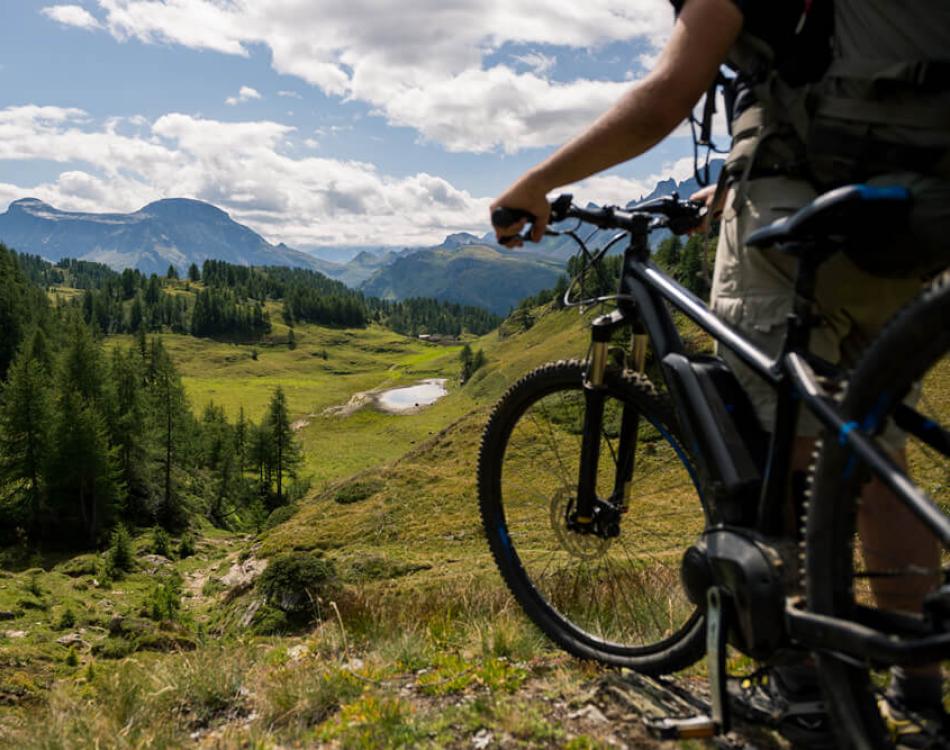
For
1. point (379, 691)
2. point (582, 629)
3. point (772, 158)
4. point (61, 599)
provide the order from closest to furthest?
point (772, 158), point (379, 691), point (582, 629), point (61, 599)

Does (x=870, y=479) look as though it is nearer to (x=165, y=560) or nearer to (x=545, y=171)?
(x=545, y=171)

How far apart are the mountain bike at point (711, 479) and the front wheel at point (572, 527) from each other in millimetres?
13

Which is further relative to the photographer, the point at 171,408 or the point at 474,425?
the point at 171,408

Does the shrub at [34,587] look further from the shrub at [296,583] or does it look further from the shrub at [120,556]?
the shrub at [296,583]

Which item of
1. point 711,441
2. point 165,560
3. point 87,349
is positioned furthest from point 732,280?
point 87,349

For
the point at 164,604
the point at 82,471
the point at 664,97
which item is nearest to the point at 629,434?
the point at 664,97

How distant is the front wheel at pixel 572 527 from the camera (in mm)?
3684

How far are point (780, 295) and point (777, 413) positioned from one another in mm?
492

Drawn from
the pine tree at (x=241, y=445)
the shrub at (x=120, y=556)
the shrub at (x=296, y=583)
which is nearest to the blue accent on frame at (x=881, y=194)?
the shrub at (x=296, y=583)

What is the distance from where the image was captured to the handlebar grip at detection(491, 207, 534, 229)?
3.25m

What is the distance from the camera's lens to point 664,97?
2.59 meters

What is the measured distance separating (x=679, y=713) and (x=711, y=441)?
1.34 metres

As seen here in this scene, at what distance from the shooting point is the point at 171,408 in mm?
71625

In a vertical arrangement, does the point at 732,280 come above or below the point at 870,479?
above
